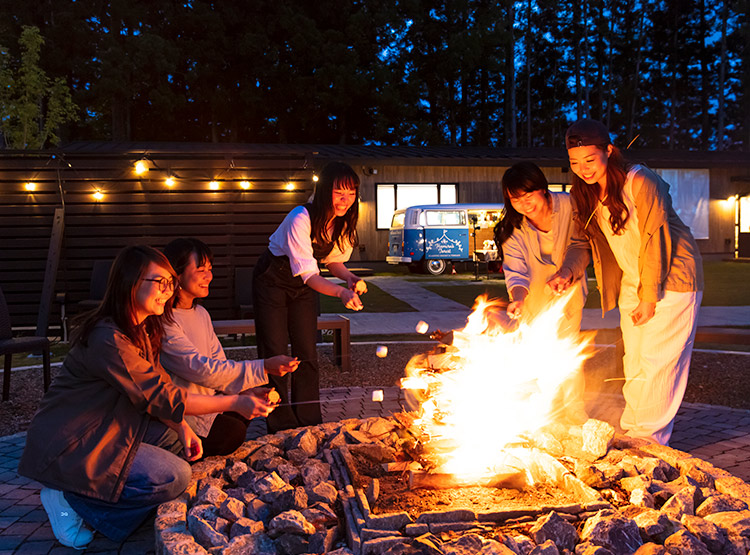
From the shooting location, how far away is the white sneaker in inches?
123

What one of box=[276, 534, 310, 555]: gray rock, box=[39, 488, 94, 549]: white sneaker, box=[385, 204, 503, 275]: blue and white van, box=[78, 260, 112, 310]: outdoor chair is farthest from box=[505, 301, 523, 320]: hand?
box=[385, 204, 503, 275]: blue and white van

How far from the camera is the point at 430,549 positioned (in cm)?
256

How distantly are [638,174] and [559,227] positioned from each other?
0.66 metres

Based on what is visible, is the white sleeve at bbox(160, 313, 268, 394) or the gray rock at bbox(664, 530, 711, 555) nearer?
the gray rock at bbox(664, 530, 711, 555)

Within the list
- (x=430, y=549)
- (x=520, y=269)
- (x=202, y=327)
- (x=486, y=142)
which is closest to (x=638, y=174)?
(x=520, y=269)

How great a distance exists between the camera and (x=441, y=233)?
20719 mm

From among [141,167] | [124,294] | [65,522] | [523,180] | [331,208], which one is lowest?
[65,522]

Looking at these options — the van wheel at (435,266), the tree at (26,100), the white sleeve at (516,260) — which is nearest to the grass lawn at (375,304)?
the van wheel at (435,266)

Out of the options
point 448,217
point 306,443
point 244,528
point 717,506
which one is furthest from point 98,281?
point 448,217

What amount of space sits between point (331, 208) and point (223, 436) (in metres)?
1.51

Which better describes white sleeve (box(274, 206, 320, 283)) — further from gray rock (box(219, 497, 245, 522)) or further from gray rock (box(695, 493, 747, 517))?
gray rock (box(695, 493, 747, 517))

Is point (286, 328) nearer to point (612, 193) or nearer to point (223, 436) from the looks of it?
point (223, 436)

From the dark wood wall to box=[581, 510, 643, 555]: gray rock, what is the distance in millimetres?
8136

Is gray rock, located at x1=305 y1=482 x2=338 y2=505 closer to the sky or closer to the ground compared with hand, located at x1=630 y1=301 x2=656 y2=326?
closer to the ground
